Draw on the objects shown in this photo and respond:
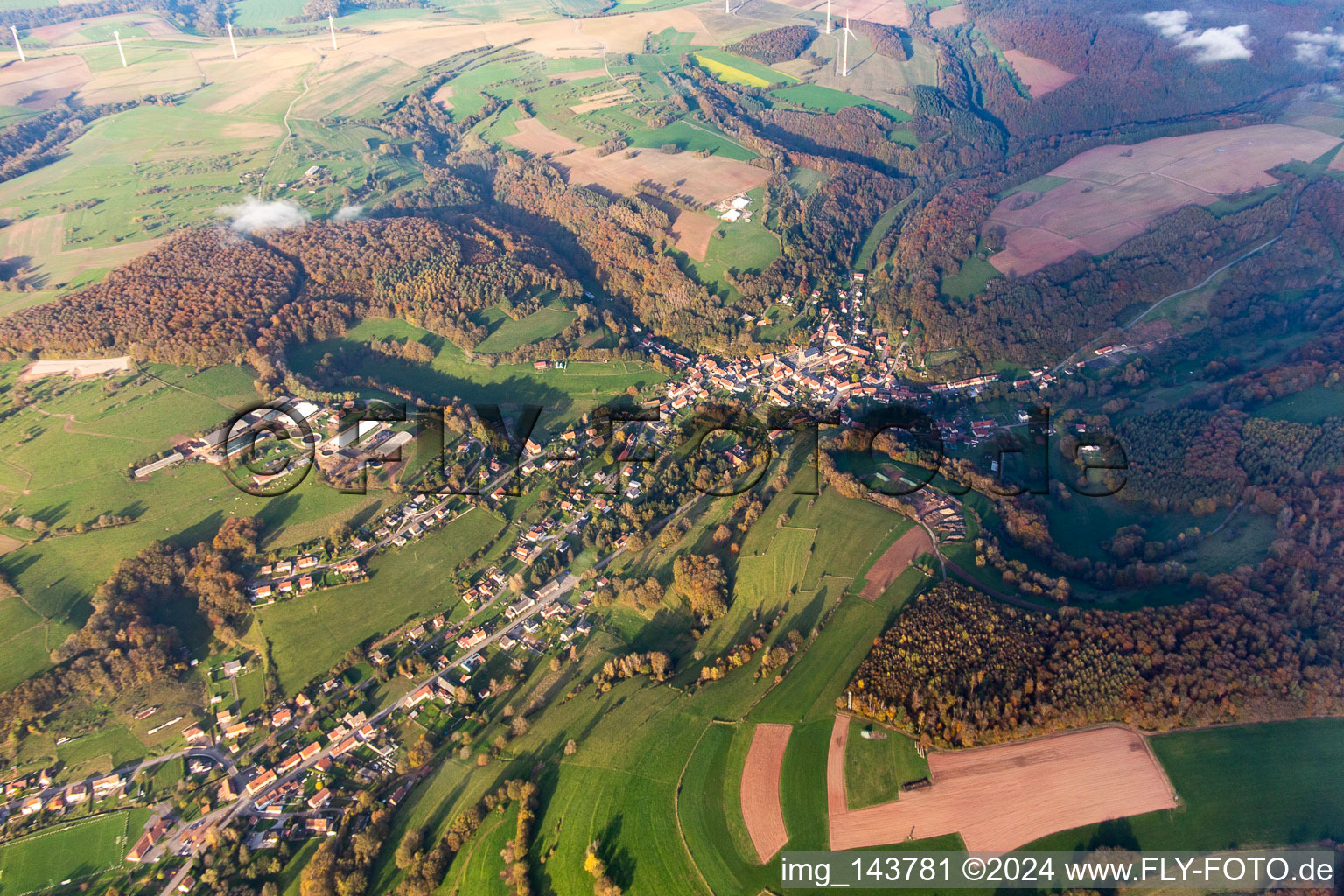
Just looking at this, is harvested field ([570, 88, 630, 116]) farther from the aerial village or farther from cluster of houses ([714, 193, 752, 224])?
the aerial village

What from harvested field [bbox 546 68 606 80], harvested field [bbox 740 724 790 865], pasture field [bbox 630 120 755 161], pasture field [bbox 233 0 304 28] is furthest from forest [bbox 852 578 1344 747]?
pasture field [bbox 233 0 304 28]

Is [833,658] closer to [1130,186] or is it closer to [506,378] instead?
[506,378]

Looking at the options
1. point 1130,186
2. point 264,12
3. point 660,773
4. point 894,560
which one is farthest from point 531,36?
point 660,773

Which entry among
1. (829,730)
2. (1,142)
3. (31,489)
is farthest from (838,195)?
(1,142)

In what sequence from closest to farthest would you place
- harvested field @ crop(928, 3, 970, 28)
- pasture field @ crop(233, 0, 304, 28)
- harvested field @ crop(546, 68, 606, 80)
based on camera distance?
harvested field @ crop(546, 68, 606, 80) < harvested field @ crop(928, 3, 970, 28) < pasture field @ crop(233, 0, 304, 28)

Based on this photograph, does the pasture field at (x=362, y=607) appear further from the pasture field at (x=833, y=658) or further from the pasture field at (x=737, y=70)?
the pasture field at (x=737, y=70)

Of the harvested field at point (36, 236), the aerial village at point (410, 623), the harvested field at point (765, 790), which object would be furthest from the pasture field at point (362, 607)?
the harvested field at point (36, 236)

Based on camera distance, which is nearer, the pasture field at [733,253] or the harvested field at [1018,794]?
the harvested field at [1018,794]
